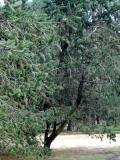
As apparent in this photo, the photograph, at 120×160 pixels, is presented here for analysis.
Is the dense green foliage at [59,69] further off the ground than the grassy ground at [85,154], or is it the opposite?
the dense green foliage at [59,69]

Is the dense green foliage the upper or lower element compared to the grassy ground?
upper

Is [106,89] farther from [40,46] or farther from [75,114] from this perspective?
[40,46]

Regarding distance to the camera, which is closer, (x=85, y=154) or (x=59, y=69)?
(x=59, y=69)

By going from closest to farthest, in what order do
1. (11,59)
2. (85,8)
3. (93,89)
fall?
(11,59) → (85,8) → (93,89)

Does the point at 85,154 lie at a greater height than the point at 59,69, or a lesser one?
lesser

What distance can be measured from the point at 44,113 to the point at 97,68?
109 inches

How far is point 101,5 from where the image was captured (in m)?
20.7

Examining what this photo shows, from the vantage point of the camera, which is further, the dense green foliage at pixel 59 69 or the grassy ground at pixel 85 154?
the grassy ground at pixel 85 154

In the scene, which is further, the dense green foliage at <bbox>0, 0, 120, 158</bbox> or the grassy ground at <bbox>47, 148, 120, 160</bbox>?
the grassy ground at <bbox>47, 148, 120, 160</bbox>

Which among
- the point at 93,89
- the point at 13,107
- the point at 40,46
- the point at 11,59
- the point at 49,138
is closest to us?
the point at 11,59

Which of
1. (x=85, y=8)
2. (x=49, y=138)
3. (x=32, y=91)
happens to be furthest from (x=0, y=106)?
(x=49, y=138)

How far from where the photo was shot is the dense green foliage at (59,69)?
10805mm

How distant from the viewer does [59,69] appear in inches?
838

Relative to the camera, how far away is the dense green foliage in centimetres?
1080
